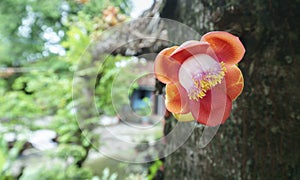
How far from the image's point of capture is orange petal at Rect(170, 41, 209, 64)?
0.15 meters

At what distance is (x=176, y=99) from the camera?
17cm

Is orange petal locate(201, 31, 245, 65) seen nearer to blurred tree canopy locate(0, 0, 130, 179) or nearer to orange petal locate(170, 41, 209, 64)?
orange petal locate(170, 41, 209, 64)

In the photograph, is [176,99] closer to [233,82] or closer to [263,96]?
[233,82]

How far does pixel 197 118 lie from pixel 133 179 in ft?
3.77

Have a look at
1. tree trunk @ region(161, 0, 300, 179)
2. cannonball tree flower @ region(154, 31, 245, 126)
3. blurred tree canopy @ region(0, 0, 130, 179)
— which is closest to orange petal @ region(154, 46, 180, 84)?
cannonball tree flower @ region(154, 31, 245, 126)

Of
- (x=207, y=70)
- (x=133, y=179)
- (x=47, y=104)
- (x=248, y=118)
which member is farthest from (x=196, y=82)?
(x=47, y=104)

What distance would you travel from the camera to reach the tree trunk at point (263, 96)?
1.20ft

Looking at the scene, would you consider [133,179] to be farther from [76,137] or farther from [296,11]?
[296,11]

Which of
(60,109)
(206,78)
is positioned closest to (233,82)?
(206,78)

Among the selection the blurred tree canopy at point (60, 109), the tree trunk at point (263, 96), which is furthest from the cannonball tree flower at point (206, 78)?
the blurred tree canopy at point (60, 109)

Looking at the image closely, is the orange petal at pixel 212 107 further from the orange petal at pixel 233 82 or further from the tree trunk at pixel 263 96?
the tree trunk at pixel 263 96

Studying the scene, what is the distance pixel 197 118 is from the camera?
167 millimetres

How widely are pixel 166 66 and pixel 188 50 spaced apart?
0.06ft

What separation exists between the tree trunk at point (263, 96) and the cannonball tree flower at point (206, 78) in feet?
0.66
